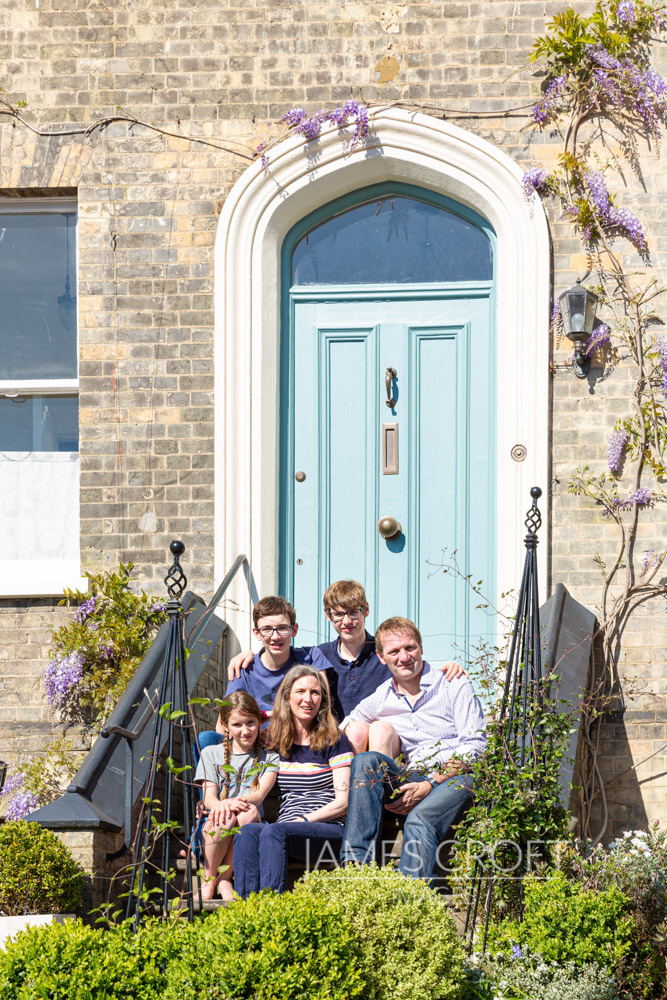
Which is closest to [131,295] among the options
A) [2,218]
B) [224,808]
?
[2,218]

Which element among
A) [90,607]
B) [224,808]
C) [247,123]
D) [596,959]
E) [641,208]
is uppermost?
[247,123]

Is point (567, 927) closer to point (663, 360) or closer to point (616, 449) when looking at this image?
point (616, 449)

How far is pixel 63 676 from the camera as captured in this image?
22.9ft

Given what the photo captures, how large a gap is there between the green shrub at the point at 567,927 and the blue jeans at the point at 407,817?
443mm

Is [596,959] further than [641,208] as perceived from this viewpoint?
No

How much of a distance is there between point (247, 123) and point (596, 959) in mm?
5070

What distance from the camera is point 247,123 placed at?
7441 mm

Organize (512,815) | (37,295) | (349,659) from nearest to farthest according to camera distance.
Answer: (512,815), (349,659), (37,295)

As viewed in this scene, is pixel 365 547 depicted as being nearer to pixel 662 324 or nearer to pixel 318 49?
pixel 662 324

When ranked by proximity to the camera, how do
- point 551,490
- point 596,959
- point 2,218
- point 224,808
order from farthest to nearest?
point 2,218
point 551,490
point 224,808
point 596,959

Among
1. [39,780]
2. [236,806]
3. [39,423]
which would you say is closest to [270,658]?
[236,806]

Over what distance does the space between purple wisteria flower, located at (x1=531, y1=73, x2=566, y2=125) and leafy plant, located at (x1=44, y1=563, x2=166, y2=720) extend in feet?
11.5

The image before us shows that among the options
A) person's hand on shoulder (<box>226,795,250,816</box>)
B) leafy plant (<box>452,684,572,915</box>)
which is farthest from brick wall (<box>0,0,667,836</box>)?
leafy plant (<box>452,684,572,915</box>)

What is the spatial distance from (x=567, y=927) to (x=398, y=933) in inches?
26.6
